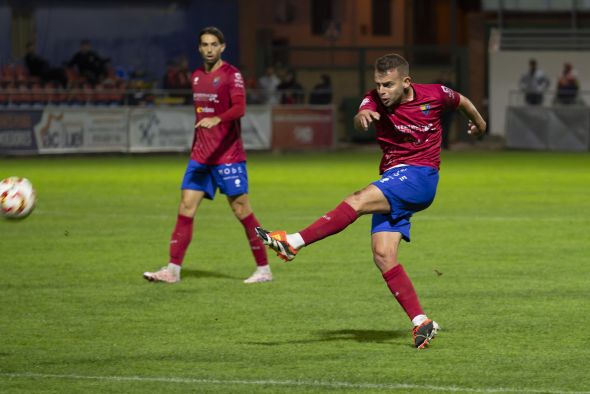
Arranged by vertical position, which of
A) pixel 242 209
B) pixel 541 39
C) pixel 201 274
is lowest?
pixel 201 274

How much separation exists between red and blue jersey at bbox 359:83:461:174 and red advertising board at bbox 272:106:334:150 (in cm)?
2314

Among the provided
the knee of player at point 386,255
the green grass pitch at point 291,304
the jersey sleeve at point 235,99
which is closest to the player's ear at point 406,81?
the knee of player at point 386,255

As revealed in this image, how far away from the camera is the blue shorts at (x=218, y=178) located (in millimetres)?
12016

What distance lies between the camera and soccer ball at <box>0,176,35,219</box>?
8750 mm

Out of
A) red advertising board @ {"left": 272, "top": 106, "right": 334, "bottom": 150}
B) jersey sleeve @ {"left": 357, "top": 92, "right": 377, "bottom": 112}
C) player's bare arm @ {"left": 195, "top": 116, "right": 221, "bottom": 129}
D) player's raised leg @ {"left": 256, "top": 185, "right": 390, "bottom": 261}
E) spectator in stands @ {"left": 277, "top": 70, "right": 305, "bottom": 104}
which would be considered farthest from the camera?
spectator in stands @ {"left": 277, "top": 70, "right": 305, "bottom": 104}

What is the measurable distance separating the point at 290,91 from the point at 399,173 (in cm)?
2489

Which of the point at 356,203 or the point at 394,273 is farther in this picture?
the point at 394,273

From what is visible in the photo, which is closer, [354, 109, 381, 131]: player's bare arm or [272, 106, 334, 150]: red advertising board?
[354, 109, 381, 131]: player's bare arm

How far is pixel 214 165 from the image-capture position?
12.0m

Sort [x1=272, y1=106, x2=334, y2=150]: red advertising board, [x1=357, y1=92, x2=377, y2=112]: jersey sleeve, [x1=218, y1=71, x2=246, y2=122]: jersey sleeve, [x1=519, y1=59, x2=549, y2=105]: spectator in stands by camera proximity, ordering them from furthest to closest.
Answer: [x1=519, y1=59, x2=549, y2=105]: spectator in stands → [x1=272, y1=106, x2=334, y2=150]: red advertising board → [x1=218, y1=71, x2=246, y2=122]: jersey sleeve → [x1=357, y1=92, x2=377, y2=112]: jersey sleeve

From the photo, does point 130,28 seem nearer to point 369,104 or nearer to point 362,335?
point 362,335

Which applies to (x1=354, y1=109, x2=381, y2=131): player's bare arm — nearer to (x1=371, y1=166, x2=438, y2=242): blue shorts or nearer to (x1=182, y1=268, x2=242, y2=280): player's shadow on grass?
(x1=371, y1=166, x2=438, y2=242): blue shorts

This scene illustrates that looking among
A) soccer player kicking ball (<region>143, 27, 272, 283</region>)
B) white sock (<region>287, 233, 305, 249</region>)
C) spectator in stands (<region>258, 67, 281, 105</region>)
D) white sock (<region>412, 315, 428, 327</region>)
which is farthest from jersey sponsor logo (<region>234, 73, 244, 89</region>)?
spectator in stands (<region>258, 67, 281, 105</region>)

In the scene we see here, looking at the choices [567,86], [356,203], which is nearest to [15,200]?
[356,203]
